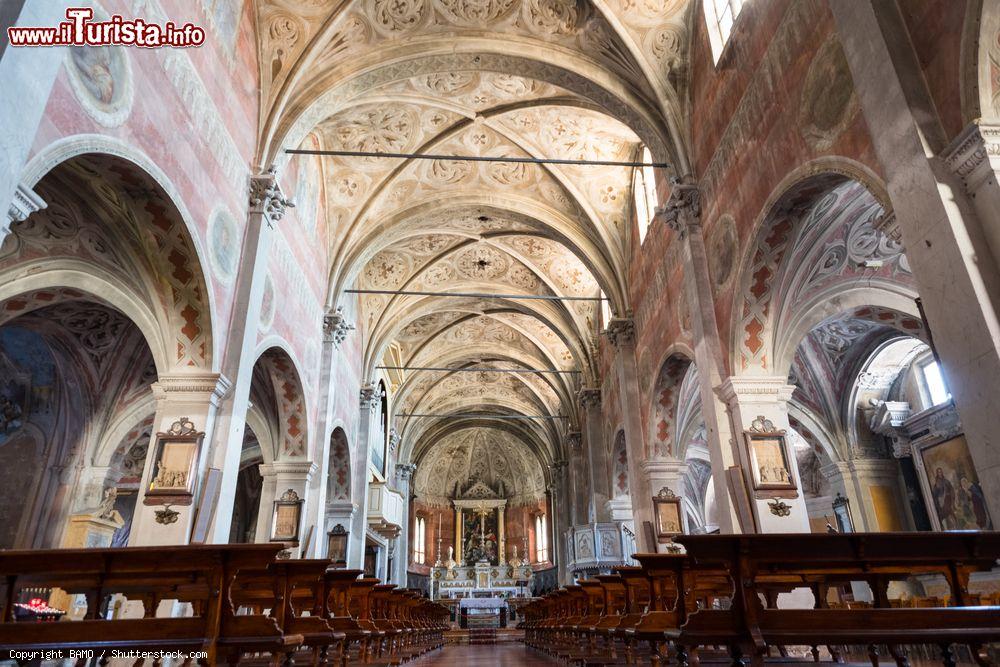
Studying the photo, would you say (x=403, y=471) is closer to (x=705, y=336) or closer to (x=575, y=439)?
(x=575, y=439)

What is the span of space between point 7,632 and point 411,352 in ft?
72.0

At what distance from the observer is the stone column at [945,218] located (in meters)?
4.32

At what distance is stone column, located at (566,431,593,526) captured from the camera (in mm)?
23673

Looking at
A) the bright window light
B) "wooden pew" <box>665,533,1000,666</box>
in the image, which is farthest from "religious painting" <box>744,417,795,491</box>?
the bright window light

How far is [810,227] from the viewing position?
8.94m

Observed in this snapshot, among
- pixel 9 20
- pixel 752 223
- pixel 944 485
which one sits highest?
pixel 752 223

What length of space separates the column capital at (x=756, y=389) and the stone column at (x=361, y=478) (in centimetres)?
1200

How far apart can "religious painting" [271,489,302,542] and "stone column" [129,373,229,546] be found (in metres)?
4.37

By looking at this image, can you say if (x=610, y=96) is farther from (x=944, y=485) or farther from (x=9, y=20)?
(x=944, y=485)

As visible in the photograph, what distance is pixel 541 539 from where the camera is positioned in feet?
116

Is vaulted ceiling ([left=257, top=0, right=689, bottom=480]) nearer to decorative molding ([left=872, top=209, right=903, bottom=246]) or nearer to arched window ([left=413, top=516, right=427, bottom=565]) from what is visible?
decorative molding ([left=872, top=209, right=903, bottom=246])

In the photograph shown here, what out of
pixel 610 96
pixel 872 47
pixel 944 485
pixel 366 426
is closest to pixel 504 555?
pixel 366 426

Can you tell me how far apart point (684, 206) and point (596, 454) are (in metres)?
11.6

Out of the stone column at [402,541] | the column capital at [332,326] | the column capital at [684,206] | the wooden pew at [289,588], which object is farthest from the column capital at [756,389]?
the stone column at [402,541]
